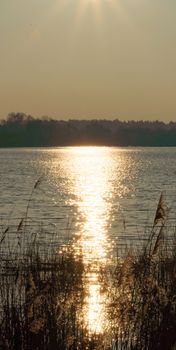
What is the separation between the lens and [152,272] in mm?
11055

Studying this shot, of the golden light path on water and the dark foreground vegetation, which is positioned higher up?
the dark foreground vegetation

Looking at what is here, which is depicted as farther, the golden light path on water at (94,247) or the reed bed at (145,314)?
the golden light path on water at (94,247)

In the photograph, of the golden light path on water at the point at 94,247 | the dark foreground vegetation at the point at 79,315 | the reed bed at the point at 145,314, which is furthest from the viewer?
the golden light path on water at the point at 94,247

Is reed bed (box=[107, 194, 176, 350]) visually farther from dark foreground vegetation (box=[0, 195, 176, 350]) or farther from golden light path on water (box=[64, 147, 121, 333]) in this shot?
golden light path on water (box=[64, 147, 121, 333])

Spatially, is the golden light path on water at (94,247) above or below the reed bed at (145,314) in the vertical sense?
below

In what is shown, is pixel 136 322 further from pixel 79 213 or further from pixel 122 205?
pixel 122 205

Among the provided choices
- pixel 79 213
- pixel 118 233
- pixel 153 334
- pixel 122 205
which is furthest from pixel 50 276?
pixel 122 205

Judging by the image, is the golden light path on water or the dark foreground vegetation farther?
the golden light path on water

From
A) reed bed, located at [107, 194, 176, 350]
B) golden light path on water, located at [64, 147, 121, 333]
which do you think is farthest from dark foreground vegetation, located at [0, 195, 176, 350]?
golden light path on water, located at [64, 147, 121, 333]

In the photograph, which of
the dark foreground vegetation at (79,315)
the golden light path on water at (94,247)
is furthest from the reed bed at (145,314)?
the golden light path on water at (94,247)

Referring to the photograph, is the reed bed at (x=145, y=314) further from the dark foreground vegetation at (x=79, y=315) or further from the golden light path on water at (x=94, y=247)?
the golden light path on water at (x=94, y=247)

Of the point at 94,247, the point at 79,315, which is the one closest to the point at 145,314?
the point at 79,315

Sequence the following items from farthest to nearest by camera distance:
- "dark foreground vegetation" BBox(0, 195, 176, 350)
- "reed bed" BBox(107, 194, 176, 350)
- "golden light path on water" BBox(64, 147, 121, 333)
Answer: "golden light path on water" BBox(64, 147, 121, 333), "reed bed" BBox(107, 194, 176, 350), "dark foreground vegetation" BBox(0, 195, 176, 350)

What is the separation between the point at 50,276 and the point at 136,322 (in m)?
1.32
